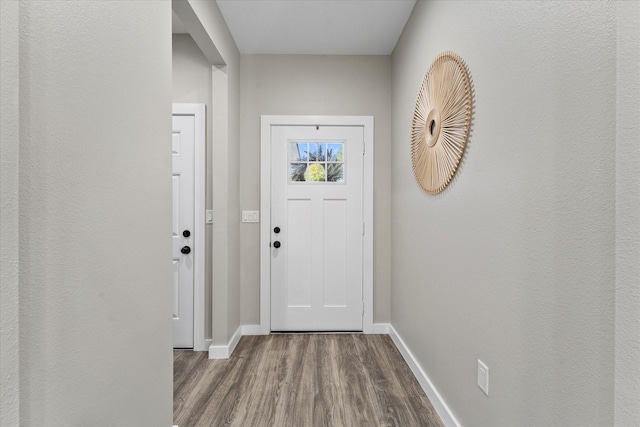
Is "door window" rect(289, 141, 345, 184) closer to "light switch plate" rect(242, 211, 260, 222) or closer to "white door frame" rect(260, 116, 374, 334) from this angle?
"white door frame" rect(260, 116, 374, 334)

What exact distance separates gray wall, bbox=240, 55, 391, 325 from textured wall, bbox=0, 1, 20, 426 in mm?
2298

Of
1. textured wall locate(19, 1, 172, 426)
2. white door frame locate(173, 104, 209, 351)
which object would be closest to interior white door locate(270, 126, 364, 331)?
white door frame locate(173, 104, 209, 351)

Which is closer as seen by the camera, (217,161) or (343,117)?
(217,161)

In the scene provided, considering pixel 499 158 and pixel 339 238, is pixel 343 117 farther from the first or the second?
pixel 499 158

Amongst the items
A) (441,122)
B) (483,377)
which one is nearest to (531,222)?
(483,377)

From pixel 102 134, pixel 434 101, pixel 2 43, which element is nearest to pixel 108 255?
pixel 102 134

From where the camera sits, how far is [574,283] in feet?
2.98

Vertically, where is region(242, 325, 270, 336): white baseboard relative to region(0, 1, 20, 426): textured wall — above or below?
below

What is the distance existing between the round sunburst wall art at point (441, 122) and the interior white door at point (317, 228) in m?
0.91

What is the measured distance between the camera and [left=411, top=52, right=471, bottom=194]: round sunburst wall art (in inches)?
61.9

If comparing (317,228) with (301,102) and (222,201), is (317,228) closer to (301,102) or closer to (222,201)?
(222,201)

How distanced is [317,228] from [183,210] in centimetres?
114

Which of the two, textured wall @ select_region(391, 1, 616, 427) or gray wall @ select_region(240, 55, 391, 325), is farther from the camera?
gray wall @ select_region(240, 55, 391, 325)

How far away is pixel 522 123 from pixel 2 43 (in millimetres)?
1401
